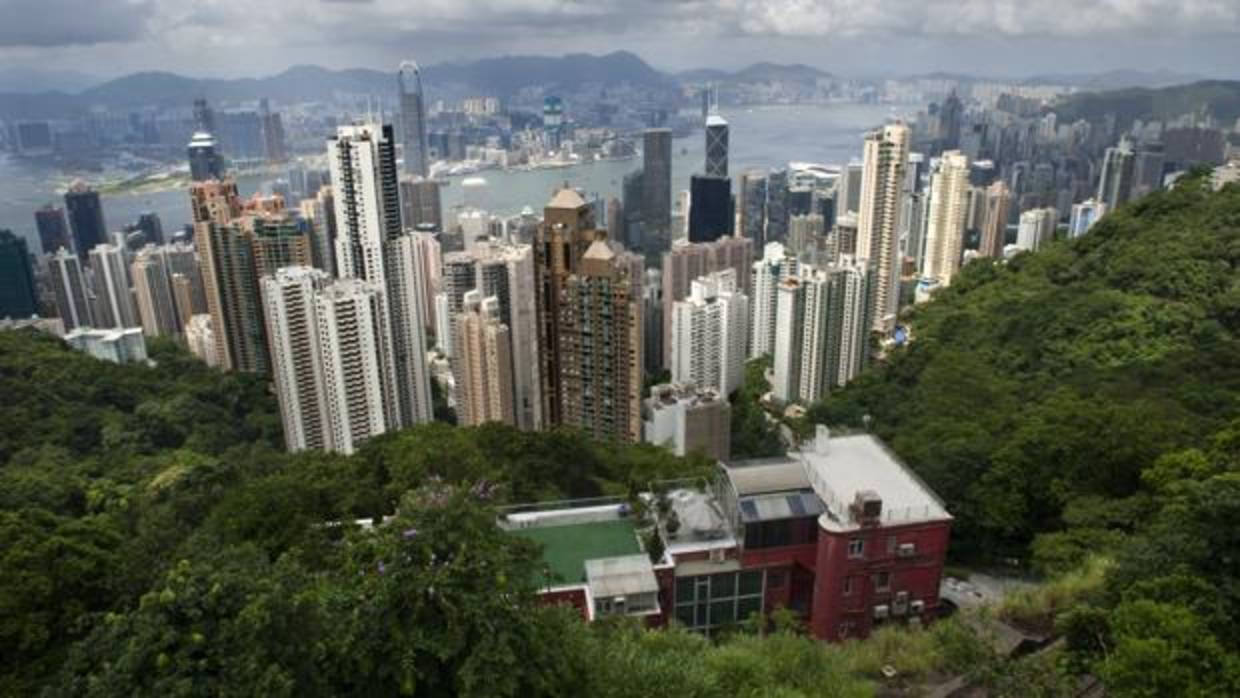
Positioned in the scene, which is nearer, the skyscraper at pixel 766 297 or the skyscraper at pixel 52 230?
the skyscraper at pixel 766 297

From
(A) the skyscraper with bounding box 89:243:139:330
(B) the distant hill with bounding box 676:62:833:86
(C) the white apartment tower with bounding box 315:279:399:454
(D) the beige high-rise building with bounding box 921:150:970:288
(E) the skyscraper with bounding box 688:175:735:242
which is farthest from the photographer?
(B) the distant hill with bounding box 676:62:833:86

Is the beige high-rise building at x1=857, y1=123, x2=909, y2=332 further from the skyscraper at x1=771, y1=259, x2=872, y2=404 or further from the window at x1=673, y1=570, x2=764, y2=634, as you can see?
the window at x1=673, y1=570, x2=764, y2=634

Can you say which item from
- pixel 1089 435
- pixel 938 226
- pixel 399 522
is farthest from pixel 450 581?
pixel 938 226

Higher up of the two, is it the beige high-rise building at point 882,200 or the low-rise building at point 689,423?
the beige high-rise building at point 882,200

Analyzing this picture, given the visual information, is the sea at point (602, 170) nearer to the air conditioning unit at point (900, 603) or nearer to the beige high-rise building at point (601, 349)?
the beige high-rise building at point (601, 349)

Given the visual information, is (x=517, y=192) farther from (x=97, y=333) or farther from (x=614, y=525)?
(x=614, y=525)

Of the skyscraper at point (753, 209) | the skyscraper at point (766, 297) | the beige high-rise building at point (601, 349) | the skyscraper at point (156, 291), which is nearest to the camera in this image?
the beige high-rise building at point (601, 349)

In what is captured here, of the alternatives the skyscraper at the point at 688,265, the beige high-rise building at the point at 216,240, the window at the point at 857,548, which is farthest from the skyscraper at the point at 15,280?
the window at the point at 857,548

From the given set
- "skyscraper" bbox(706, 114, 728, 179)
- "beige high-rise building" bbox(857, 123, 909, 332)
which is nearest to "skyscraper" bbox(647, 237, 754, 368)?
"beige high-rise building" bbox(857, 123, 909, 332)
